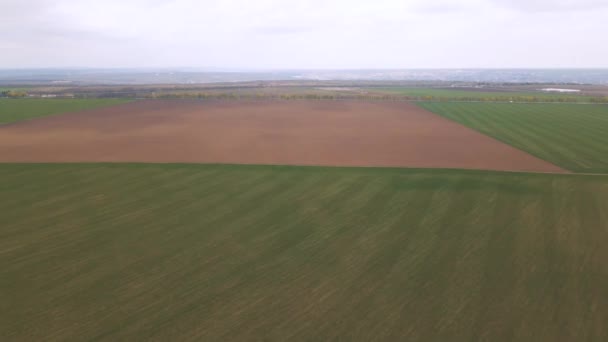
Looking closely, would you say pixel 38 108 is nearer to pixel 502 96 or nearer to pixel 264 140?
pixel 264 140

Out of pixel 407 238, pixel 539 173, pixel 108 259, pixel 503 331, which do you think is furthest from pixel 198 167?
pixel 539 173

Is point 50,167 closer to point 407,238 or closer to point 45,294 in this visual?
point 45,294

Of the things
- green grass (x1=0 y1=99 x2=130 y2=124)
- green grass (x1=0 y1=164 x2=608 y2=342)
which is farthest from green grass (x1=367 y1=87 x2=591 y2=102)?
green grass (x1=0 y1=99 x2=130 y2=124)

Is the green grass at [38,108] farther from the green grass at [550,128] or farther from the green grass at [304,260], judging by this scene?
the green grass at [550,128]

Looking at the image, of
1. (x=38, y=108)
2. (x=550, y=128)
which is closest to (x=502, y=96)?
(x=550, y=128)

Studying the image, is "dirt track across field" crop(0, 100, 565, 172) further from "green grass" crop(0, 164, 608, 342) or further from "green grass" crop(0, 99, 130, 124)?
"green grass" crop(0, 164, 608, 342)
